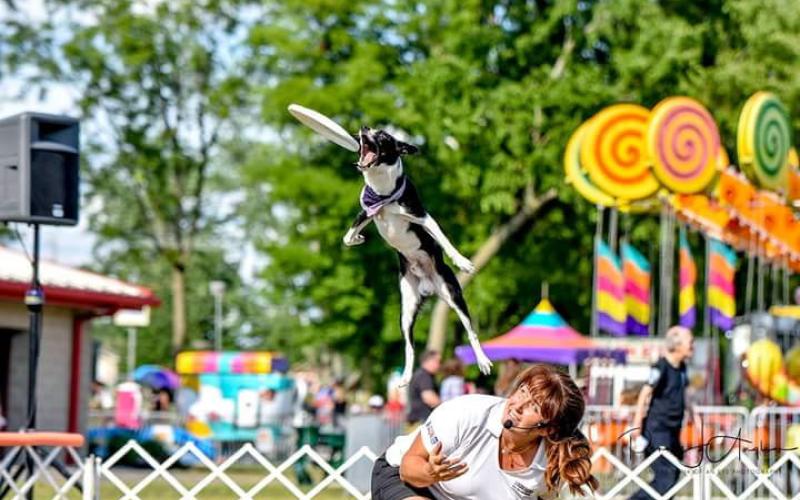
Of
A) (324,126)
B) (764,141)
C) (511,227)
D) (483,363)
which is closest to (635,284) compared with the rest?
(764,141)

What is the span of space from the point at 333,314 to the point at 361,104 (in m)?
4.89

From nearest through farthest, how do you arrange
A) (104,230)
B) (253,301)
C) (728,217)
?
1. (728,217)
2. (104,230)
3. (253,301)

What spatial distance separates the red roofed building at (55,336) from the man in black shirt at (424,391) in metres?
7.49

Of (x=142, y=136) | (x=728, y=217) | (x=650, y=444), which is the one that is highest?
(x=142, y=136)

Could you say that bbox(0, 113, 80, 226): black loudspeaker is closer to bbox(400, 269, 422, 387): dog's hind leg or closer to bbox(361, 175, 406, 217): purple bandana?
bbox(400, 269, 422, 387): dog's hind leg

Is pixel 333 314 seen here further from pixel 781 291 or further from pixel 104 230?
pixel 781 291

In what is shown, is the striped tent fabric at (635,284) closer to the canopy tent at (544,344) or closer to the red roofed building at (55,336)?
the canopy tent at (544,344)

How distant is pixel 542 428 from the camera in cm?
601

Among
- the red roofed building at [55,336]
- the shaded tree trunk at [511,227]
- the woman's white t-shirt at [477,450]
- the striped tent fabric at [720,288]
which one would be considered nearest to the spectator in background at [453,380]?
the striped tent fabric at [720,288]

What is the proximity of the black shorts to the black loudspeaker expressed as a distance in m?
4.70

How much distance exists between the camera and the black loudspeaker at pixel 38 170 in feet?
34.1

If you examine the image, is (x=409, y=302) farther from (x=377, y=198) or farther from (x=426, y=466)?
(x=426, y=466)

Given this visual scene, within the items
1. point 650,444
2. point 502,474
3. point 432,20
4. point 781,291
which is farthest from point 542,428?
point 781,291

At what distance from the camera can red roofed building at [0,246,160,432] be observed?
20453mm
